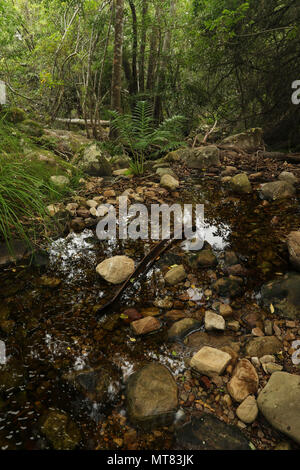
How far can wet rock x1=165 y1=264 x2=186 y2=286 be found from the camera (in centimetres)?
184

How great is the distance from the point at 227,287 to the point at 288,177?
2.21 metres

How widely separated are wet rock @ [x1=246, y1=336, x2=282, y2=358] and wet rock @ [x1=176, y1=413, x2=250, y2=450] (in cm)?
39

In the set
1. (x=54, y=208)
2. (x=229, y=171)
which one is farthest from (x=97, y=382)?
(x=229, y=171)

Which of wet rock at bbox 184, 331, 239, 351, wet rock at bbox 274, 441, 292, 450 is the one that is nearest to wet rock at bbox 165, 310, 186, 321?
wet rock at bbox 184, 331, 239, 351

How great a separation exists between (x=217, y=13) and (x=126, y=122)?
8.44 ft

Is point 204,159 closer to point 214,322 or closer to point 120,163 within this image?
point 120,163

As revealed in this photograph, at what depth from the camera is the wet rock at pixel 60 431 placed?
100 cm

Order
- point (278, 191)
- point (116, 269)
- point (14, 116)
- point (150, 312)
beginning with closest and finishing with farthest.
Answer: point (150, 312)
point (116, 269)
point (278, 191)
point (14, 116)

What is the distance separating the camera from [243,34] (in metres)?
4.31

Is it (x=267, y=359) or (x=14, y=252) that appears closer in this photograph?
(x=267, y=359)

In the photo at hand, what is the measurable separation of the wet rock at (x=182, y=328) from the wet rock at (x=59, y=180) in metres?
2.19

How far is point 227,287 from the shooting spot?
1747 mm

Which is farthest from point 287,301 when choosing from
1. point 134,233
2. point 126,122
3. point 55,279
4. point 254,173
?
point 126,122

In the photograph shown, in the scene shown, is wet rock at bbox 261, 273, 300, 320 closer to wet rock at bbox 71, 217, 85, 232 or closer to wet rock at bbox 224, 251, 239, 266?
wet rock at bbox 224, 251, 239, 266
